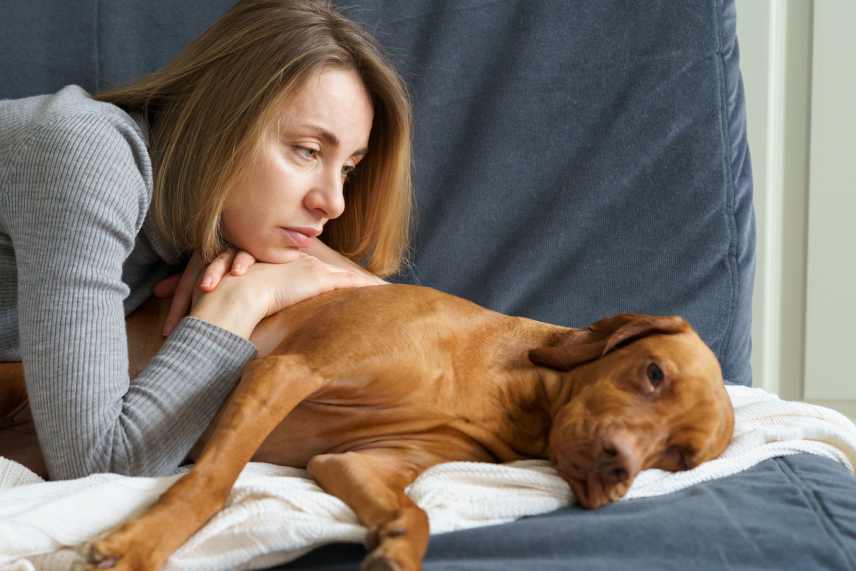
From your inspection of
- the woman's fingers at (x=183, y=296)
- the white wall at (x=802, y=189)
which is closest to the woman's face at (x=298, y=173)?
the woman's fingers at (x=183, y=296)

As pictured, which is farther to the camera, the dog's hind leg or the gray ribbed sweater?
the gray ribbed sweater

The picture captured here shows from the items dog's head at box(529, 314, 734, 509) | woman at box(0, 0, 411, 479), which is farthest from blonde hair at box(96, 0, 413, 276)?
dog's head at box(529, 314, 734, 509)

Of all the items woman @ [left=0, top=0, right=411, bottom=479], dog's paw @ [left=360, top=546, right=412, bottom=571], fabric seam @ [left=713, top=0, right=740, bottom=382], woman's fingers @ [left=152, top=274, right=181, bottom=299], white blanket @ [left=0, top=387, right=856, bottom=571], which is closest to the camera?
dog's paw @ [left=360, top=546, right=412, bottom=571]

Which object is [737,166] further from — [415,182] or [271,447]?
[271,447]

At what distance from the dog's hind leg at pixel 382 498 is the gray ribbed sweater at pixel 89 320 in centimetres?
28

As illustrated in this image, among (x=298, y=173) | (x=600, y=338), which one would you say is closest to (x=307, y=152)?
(x=298, y=173)

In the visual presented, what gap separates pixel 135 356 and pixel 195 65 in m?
0.68

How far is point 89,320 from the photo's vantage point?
1.58 meters

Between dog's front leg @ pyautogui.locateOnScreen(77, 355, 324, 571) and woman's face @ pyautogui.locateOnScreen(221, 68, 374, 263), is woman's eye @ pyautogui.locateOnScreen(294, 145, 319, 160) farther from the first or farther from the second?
dog's front leg @ pyautogui.locateOnScreen(77, 355, 324, 571)

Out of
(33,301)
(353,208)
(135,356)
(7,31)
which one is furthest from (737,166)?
(7,31)

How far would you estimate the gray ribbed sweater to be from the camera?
5.12ft

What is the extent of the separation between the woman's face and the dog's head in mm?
587

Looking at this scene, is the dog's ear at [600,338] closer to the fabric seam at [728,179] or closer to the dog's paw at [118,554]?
the fabric seam at [728,179]

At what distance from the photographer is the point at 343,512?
1.43 meters
